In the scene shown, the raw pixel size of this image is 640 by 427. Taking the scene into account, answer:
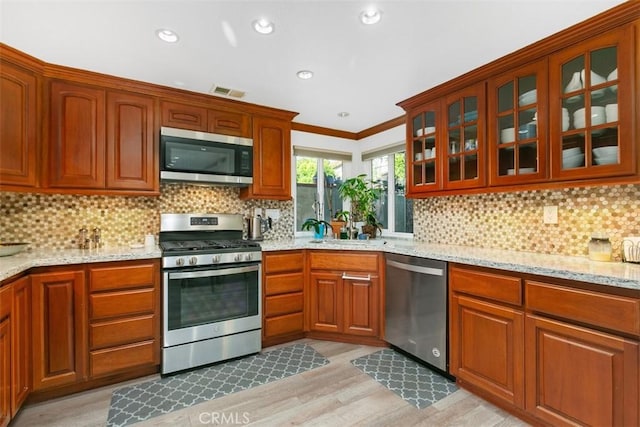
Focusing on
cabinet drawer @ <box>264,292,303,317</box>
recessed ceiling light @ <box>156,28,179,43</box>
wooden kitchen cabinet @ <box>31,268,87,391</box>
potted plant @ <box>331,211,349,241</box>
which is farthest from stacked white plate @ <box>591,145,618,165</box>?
wooden kitchen cabinet @ <box>31,268,87,391</box>

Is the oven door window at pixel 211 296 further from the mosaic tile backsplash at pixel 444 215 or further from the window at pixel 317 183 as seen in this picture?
the window at pixel 317 183

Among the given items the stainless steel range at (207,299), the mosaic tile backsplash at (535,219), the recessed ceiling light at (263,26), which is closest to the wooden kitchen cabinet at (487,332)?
the mosaic tile backsplash at (535,219)

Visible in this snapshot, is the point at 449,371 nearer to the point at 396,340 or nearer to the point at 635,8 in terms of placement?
the point at 396,340

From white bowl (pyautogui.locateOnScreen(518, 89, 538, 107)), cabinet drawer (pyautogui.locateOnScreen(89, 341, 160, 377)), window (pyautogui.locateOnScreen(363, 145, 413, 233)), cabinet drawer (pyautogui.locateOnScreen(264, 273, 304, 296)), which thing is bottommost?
cabinet drawer (pyautogui.locateOnScreen(89, 341, 160, 377))

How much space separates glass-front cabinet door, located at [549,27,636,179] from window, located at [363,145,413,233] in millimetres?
1678

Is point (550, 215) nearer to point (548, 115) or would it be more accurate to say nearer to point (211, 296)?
point (548, 115)

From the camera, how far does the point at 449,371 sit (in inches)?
87.8

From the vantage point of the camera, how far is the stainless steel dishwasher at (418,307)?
7.47 feet

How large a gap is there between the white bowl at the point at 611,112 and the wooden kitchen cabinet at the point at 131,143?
3193 mm

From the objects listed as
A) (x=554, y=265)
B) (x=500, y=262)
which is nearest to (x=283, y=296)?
(x=500, y=262)

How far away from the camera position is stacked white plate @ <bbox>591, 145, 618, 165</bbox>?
173cm

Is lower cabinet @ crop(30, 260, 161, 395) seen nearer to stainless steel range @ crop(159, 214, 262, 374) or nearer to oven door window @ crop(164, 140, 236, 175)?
stainless steel range @ crop(159, 214, 262, 374)

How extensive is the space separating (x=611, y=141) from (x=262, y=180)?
2.66 metres

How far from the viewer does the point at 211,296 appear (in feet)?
8.33
